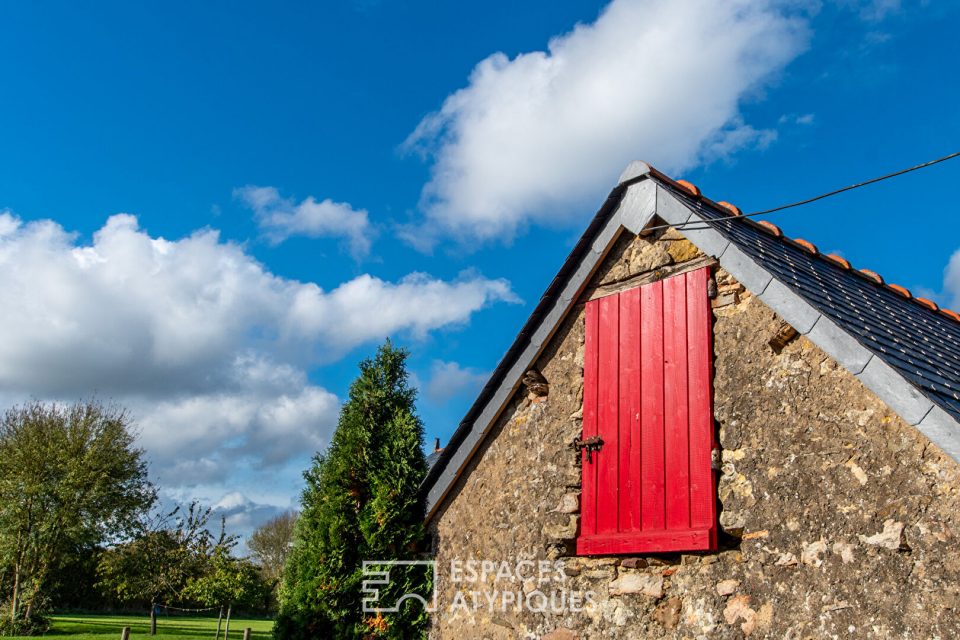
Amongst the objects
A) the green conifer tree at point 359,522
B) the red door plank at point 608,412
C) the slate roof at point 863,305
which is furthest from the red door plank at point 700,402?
the green conifer tree at point 359,522

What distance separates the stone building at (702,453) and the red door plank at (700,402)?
14 millimetres

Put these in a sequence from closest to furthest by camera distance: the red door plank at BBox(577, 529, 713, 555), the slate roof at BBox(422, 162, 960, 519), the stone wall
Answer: the stone wall < the slate roof at BBox(422, 162, 960, 519) < the red door plank at BBox(577, 529, 713, 555)

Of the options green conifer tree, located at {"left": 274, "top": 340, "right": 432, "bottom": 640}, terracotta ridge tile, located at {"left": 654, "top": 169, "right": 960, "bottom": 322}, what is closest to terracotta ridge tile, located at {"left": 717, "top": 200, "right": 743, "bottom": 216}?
terracotta ridge tile, located at {"left": 654, "top": 169, "right": 960, "bottom": 322}

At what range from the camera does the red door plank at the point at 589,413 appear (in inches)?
243

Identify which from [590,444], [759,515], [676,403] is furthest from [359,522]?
[759,515]

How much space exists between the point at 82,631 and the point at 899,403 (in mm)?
29302

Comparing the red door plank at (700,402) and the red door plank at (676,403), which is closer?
the red door plank at (700,402)

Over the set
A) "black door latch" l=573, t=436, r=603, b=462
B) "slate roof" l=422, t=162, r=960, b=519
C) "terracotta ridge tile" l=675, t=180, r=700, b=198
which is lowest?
"black door latch" l=573, t=436, r=603, b=462

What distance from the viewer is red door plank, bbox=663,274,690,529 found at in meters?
5.51

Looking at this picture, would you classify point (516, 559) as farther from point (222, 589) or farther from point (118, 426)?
point (118, 426)

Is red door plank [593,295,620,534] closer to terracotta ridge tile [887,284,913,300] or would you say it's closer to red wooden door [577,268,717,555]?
red wooden door [577,268,717,555]

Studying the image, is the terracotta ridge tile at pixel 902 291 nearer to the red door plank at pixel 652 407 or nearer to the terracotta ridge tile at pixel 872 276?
the terracotta ridge tile at pixel 872 276

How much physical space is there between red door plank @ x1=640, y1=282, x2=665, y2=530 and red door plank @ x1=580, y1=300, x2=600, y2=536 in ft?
1.59

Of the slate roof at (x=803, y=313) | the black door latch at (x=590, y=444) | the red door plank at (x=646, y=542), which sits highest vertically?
the slate roof at (x=803, y=313)
